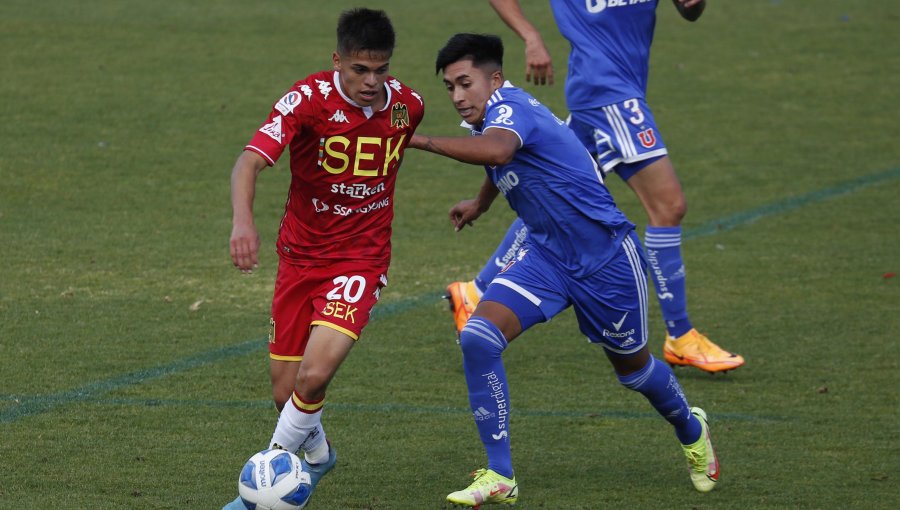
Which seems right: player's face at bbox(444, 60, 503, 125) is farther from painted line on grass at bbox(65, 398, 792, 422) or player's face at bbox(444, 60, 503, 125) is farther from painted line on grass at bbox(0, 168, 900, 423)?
painted line on grass at bbox(0, 168, 900, 423)

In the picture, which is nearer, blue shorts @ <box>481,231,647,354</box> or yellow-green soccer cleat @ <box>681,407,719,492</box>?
blue shorts @ <box>481,231,647,354</box>

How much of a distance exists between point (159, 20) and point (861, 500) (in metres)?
12.3

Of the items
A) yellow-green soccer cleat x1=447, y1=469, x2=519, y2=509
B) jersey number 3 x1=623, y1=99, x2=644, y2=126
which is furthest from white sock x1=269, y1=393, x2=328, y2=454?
jersey number 3 x1=623, y1=99, x2=644, y2=126

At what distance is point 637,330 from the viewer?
5605 mm

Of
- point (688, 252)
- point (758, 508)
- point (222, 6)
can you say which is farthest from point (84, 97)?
point (758, 508)

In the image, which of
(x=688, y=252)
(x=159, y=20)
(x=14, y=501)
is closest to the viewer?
(x=14, y=501)

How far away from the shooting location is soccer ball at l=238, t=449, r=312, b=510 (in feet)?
16.2

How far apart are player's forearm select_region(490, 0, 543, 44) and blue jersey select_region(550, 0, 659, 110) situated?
65cm

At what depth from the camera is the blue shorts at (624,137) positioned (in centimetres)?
721

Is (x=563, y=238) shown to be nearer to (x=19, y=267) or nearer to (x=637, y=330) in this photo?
(x=637, y=330)

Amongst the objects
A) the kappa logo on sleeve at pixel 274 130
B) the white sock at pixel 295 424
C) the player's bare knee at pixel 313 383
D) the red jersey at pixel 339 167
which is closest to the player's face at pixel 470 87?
the red jersey at pixel 339 167

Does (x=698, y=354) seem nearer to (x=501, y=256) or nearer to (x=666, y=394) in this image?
(x=501, y=256)

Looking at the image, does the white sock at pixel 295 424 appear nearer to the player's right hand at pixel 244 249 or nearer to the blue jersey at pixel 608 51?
the player's right hand at pixel 244 249

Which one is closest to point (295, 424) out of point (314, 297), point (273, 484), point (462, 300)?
point (273, 484)
